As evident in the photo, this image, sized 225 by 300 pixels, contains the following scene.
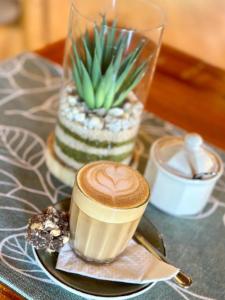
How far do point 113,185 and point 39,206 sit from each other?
0.16 meters

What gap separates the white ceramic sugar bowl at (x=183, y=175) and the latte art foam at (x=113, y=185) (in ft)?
0.38

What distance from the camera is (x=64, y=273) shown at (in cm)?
55


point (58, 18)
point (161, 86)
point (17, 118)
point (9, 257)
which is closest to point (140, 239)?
point (9, 257)

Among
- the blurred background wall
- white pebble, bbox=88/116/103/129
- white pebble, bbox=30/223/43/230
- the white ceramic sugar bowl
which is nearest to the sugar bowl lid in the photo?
the white ceramic sugar bowl

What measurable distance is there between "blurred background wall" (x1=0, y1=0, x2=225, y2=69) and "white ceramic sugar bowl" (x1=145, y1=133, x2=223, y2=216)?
1.25 metres

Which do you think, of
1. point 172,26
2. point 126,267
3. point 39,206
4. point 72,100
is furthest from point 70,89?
point 172,26

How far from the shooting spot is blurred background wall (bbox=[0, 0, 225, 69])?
74.8 inches

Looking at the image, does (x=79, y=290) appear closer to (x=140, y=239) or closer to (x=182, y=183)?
(x=140, y=239)

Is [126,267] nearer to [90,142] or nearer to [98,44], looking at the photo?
[90,142]

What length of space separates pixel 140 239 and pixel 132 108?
212mm

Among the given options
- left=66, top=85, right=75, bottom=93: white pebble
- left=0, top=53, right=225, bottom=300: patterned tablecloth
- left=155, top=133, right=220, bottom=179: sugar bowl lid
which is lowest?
left=0, top=53, right=225, bottom=300: patterned tablecloth

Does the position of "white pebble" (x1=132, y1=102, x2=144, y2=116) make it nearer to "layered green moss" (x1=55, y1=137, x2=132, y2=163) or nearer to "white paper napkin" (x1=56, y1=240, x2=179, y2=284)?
"layered green moss" (x1=55, y1=137, x2=132, y2=163)

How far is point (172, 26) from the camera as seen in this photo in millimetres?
1944

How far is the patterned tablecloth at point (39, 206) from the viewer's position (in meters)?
0.56
